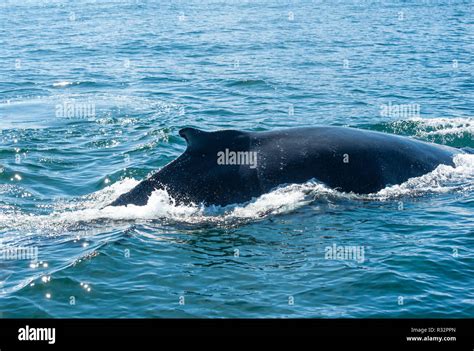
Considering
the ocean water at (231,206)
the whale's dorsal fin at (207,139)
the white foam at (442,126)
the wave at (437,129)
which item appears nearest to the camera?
the ocean water at (231,206)

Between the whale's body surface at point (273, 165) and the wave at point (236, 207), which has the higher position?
the whale's body surface at point (273, 165)

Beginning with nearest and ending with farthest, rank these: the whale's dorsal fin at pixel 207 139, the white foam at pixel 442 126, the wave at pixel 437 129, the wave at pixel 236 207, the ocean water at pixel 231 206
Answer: the ocean water at pixel 231 206 < the whale's dorsal fin at pixel 207 139 < the wave at pixel 236 207 < the wave at pixel 437 129 < the white foam at pixel 442 126

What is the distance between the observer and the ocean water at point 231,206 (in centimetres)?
1047

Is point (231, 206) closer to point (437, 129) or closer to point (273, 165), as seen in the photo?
point (273, 165)

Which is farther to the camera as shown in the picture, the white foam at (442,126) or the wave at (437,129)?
the white foam at (442,126)

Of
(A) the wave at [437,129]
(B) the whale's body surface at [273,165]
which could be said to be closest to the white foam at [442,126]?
(A) the wave at [437,129]

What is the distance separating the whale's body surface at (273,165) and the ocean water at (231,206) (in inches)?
8.9

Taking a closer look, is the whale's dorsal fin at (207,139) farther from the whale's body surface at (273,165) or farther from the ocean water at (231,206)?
the ocean water at (231,206)

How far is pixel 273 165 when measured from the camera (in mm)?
12570

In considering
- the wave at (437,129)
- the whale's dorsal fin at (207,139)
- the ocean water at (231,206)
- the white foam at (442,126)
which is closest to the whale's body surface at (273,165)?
the whale's dorsal fin at (207,139)

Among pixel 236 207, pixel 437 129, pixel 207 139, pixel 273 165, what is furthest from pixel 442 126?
pixel 207 139

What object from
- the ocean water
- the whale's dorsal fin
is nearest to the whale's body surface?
the whale's dorsal fin
